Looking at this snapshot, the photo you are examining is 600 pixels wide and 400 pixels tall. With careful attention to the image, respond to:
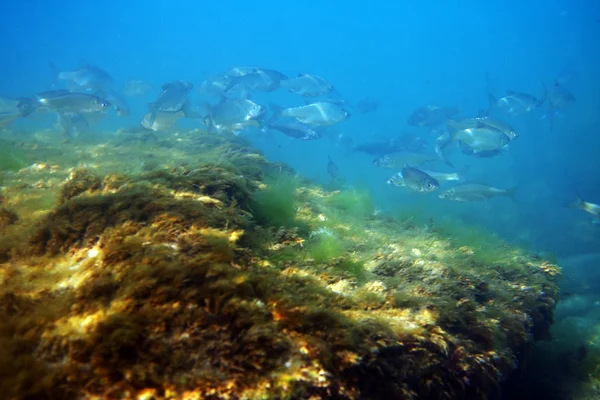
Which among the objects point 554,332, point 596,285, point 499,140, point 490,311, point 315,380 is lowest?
point 596,285

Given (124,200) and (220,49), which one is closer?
(124,200)

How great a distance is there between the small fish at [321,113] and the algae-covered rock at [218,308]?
317 inches

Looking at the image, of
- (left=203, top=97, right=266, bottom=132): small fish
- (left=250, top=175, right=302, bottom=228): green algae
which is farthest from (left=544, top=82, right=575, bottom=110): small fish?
(left=250, top=175, right=302, bottom=228): green algae

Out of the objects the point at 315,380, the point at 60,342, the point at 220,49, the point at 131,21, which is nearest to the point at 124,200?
the point at 60,342

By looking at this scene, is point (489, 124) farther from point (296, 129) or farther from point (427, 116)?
point (427, 116)

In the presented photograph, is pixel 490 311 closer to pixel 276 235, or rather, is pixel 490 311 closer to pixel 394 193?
pixel 276 235

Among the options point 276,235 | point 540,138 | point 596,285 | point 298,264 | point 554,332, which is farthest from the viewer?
point 540,138

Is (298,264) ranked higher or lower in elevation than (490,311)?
higher

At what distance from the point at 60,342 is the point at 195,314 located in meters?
0.75

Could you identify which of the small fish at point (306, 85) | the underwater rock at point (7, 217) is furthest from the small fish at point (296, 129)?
the underwater rock at point (7, 217)

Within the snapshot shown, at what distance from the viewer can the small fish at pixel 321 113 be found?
11.7 meters

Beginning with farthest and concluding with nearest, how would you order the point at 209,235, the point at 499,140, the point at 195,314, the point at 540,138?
the point at 540,138
the point at 499,140
the point at 209,235
the point at 195,314

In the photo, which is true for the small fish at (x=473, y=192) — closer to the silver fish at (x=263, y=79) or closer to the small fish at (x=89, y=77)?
the silver fish at (x=263, y=79)

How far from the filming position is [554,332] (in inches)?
270
